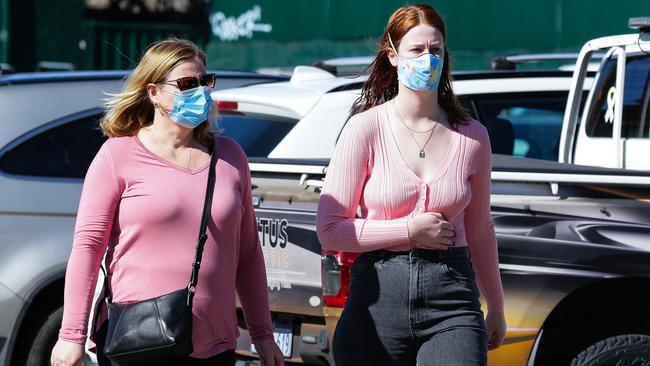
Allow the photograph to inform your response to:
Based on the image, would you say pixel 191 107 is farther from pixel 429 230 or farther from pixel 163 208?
pixel 429 230

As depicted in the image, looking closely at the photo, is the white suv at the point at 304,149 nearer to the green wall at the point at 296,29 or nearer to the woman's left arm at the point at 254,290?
the woman's left arm at the point at 254,290

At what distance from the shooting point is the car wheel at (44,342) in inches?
255

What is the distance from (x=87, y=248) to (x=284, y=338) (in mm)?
1520

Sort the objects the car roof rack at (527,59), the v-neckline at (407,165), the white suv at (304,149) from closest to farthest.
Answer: the v-neckline at (407,165) < the white suv at (304,149) < the car roof rack at (527,59)

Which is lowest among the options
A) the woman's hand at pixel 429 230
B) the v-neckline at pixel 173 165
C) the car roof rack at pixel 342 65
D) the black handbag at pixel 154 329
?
the black handbag at pixel 154 329

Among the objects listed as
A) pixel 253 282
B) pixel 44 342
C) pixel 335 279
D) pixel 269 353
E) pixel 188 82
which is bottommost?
pixel 44 342

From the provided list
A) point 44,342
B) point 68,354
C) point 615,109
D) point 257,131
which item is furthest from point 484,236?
point 44,342

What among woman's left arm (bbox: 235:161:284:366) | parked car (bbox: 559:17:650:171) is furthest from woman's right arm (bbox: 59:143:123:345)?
parked car (bbox: 559:17:650:171)

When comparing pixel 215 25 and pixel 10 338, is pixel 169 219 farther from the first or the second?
pixel 215 25

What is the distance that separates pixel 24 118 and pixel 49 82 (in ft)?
0.95

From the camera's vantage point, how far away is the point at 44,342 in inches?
256

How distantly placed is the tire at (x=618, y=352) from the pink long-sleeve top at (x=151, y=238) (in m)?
1.61

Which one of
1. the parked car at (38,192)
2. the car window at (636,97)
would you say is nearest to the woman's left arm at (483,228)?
A: the car window at (636,97)

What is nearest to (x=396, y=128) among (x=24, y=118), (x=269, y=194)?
(x=269, y=194)
